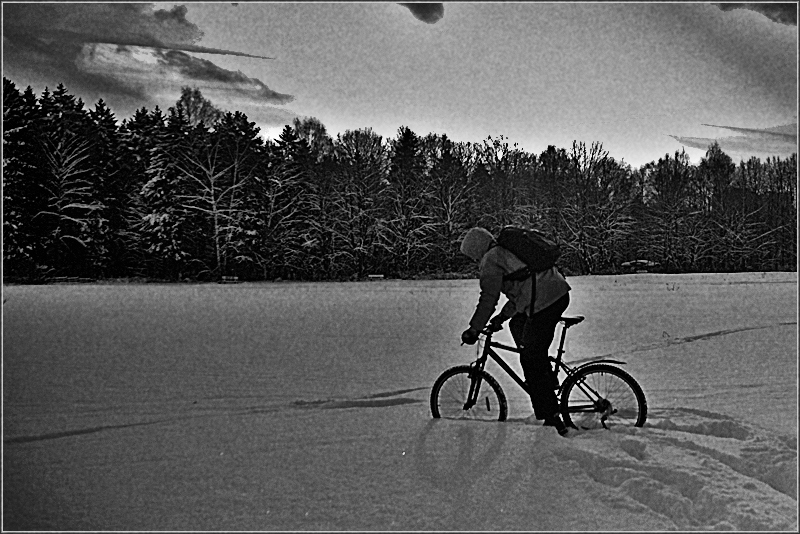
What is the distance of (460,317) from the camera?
1055 cm

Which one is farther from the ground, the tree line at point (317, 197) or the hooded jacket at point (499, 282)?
the tree line at point (317, 197)

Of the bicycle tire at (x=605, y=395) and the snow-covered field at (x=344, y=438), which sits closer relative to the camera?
the snow-covered field at (x=344, y=438)

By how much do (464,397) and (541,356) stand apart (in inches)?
25.3

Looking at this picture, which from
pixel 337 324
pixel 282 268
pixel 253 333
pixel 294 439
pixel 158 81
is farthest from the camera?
pixel 282 268

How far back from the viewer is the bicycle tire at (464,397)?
166 inches

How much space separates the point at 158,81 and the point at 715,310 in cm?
968

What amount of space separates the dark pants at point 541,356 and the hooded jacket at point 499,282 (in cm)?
5

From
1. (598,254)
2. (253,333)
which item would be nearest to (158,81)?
(253,333)

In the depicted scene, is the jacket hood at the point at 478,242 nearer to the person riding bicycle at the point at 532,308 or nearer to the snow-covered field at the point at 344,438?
the person riding bicycle at the point at 532,308

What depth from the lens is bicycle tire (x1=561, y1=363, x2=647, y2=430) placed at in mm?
3965

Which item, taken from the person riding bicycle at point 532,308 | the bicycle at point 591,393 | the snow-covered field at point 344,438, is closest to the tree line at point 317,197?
the snow-covered field at point 344,438

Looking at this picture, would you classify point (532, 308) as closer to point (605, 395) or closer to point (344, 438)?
point (605, 395)

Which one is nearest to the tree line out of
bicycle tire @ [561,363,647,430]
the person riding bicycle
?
→ the person riding bicycle

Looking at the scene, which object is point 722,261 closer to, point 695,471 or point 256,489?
point 695,471
